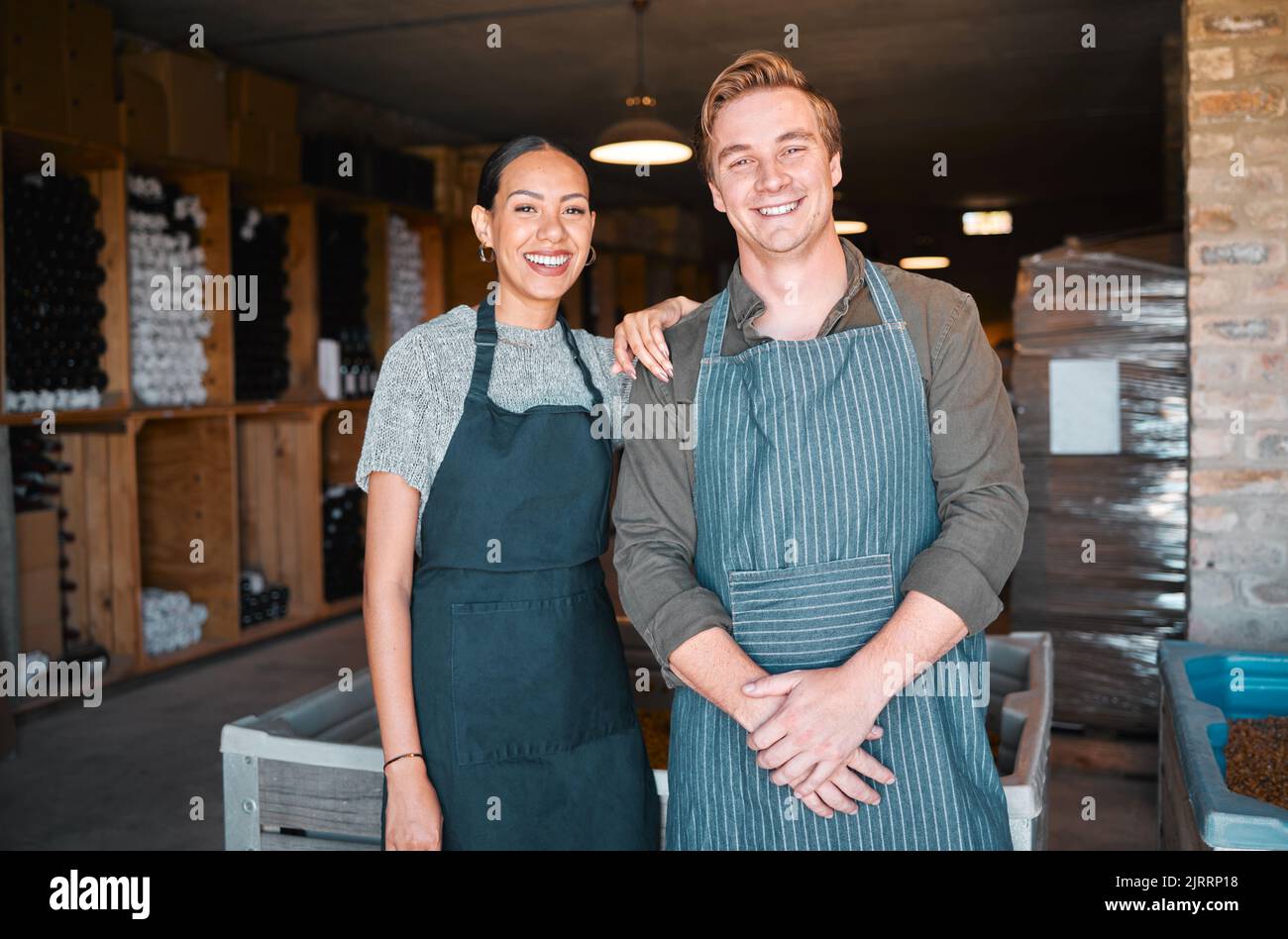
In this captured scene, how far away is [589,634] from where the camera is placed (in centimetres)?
164

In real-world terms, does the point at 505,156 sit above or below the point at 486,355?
above

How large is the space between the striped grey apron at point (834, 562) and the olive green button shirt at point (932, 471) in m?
0.03

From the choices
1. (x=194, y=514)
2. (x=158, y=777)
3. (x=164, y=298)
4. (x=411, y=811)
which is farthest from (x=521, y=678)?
(x=194, y=514)

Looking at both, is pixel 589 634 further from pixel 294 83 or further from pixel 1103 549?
pixel 294 83

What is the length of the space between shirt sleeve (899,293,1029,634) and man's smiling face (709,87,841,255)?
236mm

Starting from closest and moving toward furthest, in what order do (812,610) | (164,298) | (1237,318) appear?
(812,610)
(1237,318)
(164,298)

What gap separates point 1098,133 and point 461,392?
8.19m

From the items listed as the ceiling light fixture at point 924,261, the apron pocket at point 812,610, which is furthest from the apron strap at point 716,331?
the ceiling light fixture at point 924,261

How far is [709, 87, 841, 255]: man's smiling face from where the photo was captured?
1496 millimetres

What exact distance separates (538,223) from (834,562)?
0.65m

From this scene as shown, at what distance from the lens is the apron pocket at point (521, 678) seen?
5.14ft

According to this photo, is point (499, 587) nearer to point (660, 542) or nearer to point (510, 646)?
point (510, 646)

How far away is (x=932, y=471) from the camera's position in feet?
4.97
